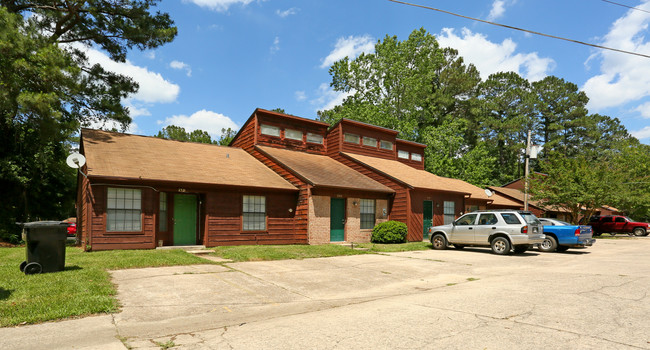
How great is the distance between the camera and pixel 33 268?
840 centimetres

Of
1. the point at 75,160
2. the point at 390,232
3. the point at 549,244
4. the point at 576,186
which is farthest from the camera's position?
the point at 576,186

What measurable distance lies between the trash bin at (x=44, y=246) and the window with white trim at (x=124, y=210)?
17.0 ft

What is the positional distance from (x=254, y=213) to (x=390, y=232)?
22.9 feet

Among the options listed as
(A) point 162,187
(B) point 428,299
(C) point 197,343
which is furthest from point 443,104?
(C) point 197,343

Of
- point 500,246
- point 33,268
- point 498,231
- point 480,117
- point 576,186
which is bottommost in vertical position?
point 500,246

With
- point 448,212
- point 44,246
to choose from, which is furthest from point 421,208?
point 44,246

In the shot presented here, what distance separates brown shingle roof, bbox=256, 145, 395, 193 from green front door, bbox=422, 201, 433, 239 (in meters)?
2.67

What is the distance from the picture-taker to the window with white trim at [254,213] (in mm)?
16859

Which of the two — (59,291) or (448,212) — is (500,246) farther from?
(59,291)

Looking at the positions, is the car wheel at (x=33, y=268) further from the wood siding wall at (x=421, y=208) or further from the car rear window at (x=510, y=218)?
the wood siding wall at (x=421, y=208)

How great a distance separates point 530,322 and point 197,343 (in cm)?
447

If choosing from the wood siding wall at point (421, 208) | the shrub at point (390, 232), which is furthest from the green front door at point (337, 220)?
the wood siding wall at point (421, 208)

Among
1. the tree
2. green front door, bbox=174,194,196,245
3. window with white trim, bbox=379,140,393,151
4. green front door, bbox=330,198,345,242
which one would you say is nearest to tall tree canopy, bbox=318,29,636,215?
the tree

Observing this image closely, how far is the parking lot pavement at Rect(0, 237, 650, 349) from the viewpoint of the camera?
14.7 feet
